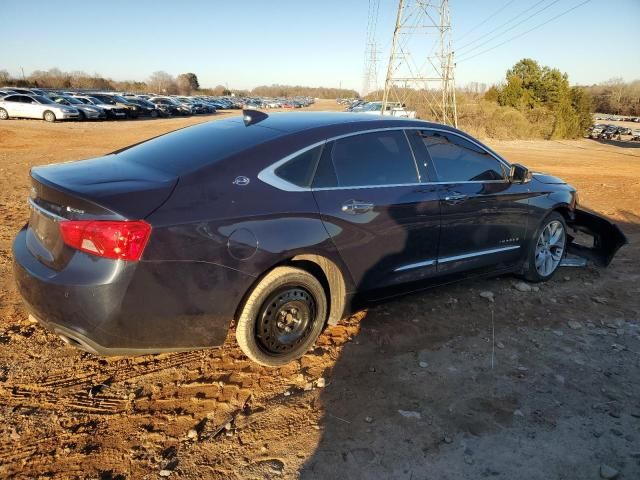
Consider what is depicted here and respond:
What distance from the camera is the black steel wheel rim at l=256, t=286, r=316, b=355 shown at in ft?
9.96

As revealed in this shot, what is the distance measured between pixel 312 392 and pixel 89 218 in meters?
1.72

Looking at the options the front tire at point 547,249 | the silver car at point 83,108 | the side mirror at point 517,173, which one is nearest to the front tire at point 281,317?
the side mirror at point 517,173

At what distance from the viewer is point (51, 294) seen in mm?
2568

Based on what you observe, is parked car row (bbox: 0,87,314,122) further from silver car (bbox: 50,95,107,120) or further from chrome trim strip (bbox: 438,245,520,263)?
chrome trim strip (bbox: 438,245,520,263)

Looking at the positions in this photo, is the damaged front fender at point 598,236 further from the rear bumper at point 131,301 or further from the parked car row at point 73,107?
the parked car row at point 73,107

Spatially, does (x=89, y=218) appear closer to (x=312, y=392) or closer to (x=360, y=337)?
(x=312, y=392)

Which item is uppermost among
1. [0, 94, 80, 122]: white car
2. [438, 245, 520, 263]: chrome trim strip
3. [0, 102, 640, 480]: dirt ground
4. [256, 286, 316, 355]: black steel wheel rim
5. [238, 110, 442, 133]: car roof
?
[238, 110, 442, 133]: car roof

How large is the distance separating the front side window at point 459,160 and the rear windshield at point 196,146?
145 cm

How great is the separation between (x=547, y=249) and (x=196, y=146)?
3824 mm

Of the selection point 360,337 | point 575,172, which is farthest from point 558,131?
point 360,337

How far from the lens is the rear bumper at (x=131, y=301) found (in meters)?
2.47

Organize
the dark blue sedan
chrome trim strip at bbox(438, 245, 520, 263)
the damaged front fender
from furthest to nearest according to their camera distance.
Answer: the damaged front fender < chrome trim strip at bbox(438, 245, 520, 263) < the dark blue sedan

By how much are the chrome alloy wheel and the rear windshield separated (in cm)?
319

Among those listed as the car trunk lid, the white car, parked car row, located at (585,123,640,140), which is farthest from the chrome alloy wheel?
parked car row, located at (585,123,640,140)
